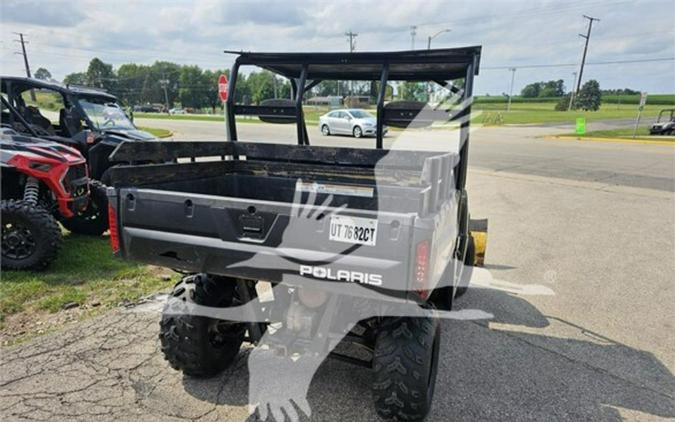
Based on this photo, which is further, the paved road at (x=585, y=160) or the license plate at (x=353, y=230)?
the paved road at (x=585, y=160)

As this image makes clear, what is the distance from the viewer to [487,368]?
10.9 feet

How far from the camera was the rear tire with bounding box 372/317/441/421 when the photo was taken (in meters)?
2.38

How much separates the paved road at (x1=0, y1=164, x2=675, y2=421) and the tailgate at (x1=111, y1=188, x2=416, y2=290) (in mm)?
1017

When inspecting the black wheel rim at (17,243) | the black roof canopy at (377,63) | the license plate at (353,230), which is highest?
the black roof canopy at (377,63)

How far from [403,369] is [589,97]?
80.5m

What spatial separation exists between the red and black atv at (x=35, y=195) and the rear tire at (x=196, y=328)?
257 cm

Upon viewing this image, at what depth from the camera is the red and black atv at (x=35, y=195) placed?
470 centimetres

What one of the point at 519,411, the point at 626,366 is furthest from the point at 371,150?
the point at 626,366

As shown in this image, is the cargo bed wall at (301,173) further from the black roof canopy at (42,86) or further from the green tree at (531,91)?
the green tree at (531,91)

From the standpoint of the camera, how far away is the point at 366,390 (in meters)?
3.02

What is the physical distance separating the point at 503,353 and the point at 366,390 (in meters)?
1.21

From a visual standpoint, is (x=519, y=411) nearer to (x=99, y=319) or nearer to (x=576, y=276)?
(x=576, y=276)

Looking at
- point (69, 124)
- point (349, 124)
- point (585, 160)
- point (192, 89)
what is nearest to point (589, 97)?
point (349, 124)

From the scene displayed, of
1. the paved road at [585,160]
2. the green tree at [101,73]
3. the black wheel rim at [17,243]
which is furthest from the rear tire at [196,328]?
the green tree at [101,73]
